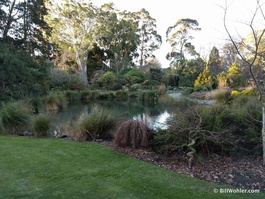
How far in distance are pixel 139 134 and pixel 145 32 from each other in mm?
31573

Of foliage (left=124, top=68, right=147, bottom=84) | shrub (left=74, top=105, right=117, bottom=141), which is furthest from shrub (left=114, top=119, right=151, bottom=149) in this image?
foliage (left=124, top=68, right=147, bottom=84)

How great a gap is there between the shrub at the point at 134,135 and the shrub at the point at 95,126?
2.99ft

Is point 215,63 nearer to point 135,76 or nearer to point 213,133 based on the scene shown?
point 135,76

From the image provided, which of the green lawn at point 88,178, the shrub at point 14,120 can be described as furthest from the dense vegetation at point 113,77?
the green lawn at point 88,178

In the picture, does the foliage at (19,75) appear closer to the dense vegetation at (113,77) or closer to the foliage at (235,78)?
the dense vegetation at (113,77)

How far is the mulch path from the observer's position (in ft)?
8.19

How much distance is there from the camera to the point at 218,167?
9.57 feet

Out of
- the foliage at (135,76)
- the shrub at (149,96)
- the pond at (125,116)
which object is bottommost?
the pond at (125,116)

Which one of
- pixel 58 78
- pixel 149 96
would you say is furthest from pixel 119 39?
pixel 149 96

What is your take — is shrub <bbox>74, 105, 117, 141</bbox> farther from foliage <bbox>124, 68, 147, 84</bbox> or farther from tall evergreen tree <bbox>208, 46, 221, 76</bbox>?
tall evergreen tree <bbox>208, 46, 221, 76</bbox>

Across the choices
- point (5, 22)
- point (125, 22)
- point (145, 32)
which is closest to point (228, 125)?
point (5, 22)

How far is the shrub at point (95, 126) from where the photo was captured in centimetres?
458

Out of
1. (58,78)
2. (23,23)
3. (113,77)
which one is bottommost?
(58,78)

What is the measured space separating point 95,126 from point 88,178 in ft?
7.10
